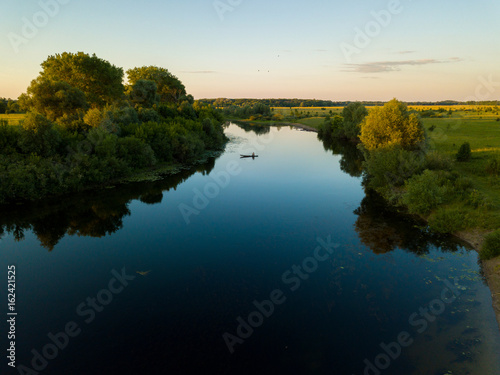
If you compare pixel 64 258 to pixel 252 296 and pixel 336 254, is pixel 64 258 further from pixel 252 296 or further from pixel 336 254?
pixel 336 254

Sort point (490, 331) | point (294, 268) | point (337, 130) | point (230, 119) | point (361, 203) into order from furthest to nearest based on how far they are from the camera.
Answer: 1. point (230, 119)
2. point (337, 130)
3. point (361, 203)
4. point (294, 268)
5. point (490, 331)

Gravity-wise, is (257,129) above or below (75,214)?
above

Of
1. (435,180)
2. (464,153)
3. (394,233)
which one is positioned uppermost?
(464,153)

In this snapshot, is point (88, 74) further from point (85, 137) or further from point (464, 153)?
point (464, 153)

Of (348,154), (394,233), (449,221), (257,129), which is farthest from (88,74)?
(257,129)

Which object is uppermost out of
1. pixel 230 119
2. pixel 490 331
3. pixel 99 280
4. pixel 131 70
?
pixel 131 70

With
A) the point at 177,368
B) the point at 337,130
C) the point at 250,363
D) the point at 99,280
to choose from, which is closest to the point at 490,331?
the point at 250,363

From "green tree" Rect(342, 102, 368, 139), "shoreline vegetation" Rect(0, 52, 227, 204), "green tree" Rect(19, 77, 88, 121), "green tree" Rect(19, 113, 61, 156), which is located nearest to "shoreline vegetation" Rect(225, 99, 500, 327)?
"green tree" Rect(342, 102, 368, 139)

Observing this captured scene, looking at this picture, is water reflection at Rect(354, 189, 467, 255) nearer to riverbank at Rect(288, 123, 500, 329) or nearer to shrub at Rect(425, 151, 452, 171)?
riverbank at Rect(288, 123, 500, 329)
